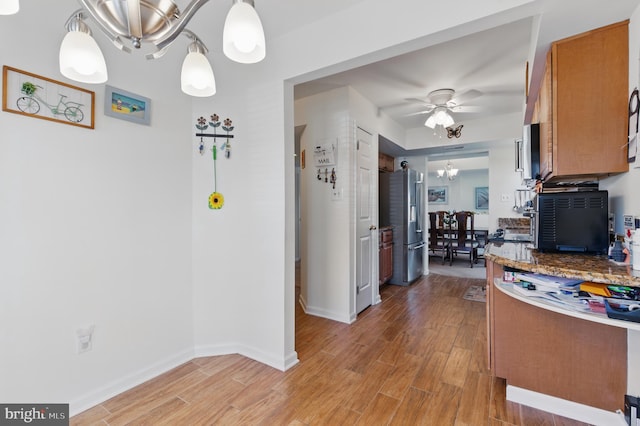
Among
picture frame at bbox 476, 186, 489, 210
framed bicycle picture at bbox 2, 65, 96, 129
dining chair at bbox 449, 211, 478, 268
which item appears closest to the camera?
framed bicycle picture at bbox 2, 65, 96, 129

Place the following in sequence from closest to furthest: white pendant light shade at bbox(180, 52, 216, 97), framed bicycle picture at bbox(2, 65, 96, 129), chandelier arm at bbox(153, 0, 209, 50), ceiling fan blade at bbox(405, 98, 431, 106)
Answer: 1. chandelier arm at bbox(153, 0, 209, 50)
2. white pendant light shade at bbox(180, 52, 216, 97)
3. framed bicycle picture at bbox(2, 65, 96, 129)
4. ceiling fan blade at bbox(405, 98, 431, 106)

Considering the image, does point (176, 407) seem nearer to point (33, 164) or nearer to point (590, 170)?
point (33, 164)

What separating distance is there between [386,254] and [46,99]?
3730 mm

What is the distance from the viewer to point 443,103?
3.34 meters

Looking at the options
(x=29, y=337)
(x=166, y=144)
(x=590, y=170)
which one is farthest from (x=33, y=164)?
(x=590, y=170)

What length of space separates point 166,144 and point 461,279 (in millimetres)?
4468

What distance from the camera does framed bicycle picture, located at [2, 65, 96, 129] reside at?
59.7 inches

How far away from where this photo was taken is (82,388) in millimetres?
1762

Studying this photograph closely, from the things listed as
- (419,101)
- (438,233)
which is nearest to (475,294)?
(438,233)

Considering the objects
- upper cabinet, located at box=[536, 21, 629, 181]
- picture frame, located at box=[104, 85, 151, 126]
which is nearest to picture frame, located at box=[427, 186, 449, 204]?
upper cabinet, located at box=[536, 21, 629, 181]

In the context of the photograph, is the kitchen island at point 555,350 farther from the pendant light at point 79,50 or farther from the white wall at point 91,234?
the white wall at point 91,234

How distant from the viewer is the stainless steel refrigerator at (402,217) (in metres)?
4.38

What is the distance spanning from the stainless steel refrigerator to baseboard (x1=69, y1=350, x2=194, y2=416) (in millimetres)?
3019

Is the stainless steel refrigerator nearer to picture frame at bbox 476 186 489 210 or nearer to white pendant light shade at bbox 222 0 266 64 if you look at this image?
white pendant light shade at bbox 222 0 266 64
